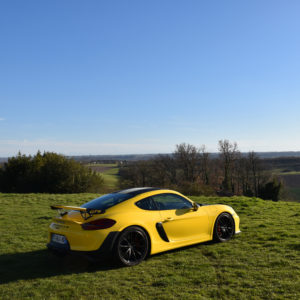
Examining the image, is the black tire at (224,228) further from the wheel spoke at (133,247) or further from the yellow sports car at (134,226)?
the wheel spoke at (133,247)

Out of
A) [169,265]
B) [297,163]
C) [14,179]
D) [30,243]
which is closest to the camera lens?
[169,265]

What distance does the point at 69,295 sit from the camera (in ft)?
14.6

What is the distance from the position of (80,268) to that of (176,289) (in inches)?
80.7

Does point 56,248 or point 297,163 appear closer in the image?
point 56,248

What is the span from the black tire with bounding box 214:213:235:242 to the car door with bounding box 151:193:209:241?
1.10 feet

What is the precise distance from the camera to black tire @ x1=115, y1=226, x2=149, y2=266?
5.60 m

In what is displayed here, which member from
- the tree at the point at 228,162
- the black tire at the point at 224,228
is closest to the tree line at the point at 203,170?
the tree at the point at 228,162

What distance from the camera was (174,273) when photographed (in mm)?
5180

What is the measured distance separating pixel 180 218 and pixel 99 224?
1.83m

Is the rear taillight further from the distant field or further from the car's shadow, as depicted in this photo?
the distant field

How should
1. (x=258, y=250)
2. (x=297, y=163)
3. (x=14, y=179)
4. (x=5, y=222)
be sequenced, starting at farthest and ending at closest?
1. (x=297, y=163)
2. (x=14, y=179)
3. (x=5, y=222)
4. (x=258, y=250)

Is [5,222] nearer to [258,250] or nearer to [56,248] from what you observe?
[56,248]

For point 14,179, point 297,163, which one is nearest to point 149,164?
point 14,179

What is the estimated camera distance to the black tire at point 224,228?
717cm
